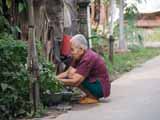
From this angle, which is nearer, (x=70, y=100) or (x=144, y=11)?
(x=70, y=100)

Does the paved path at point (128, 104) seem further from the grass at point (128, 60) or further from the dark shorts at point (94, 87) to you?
the grass at point (128, 60)

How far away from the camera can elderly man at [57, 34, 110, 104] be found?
8836 millimetres

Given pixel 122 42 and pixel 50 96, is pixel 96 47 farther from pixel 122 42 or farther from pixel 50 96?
pixel 50 96

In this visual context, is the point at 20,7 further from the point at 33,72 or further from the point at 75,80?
the point at 33,72

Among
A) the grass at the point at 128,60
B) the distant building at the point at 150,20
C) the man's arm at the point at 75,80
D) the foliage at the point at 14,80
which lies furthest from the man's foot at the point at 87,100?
the distant building at the point at 150,20

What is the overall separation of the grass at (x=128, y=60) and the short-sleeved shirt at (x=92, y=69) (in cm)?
299

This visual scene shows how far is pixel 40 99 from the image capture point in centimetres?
845

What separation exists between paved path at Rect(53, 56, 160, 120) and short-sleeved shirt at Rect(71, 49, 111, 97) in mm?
339

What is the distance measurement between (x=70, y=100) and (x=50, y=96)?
0.59 meters

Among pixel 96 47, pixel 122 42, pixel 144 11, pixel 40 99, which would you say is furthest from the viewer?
pixel 144 11

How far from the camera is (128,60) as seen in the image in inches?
638

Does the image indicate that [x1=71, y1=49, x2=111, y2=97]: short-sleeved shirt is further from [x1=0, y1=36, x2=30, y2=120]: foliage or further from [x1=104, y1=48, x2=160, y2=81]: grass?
[x1=104, y1=48, x2=160, y2=81]: grass

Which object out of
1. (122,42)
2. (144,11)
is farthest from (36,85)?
(144,11)

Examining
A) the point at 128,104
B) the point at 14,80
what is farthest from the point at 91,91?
the point at 14,80
